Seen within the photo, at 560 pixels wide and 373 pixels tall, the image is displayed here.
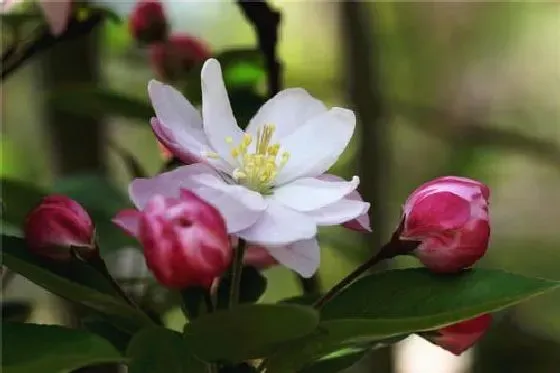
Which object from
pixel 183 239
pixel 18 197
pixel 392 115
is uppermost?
pixel 183 239

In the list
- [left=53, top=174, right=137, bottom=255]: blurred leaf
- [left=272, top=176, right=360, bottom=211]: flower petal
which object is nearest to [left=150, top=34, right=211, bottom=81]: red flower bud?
[left=53, top=174, right=137, bottom=255]: blurred leaf

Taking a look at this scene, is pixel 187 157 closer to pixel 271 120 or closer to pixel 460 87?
pixel 271 120

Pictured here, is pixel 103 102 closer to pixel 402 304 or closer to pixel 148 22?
pixel 148 22

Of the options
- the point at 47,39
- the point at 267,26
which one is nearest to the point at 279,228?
the point at 267,26

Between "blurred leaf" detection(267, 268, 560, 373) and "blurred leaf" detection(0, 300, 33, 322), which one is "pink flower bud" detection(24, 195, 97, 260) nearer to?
"blurred leaf" detection(267, 268, 560, 373)

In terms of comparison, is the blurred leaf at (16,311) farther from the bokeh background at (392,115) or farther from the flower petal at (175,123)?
the flower petal at (175,123)

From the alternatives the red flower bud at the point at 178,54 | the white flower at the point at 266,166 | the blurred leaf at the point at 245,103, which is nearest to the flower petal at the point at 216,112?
the white flower at the point at 266,166
